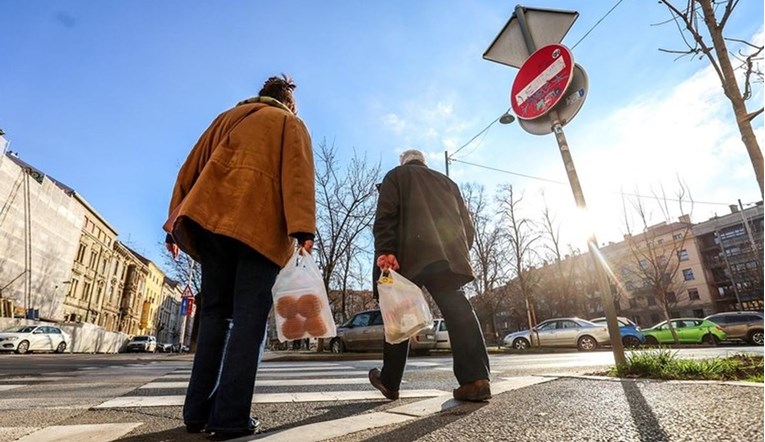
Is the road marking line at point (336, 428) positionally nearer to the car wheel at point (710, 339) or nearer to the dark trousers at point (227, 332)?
the dark trousers at point (227, 332)

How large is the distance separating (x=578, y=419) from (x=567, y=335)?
769 inches

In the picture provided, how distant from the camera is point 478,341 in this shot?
264cm

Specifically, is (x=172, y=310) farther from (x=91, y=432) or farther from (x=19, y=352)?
(x=91, y=432)

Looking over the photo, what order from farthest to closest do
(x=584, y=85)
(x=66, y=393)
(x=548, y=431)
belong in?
1. (x=584, y=85)
2. (x=66, y=393)
3. (x=548, y=431)

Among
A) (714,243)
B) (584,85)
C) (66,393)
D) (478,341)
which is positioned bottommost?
(66,393)

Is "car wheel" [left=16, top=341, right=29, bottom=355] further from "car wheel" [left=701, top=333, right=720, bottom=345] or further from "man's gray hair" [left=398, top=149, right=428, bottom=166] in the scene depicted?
"car wheel" [left=701, top=333, right=720, bottom=345]

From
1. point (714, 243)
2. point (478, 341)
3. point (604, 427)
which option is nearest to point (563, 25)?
point (478, 341)

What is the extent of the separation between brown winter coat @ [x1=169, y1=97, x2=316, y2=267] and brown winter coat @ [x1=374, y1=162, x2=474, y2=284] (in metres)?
0.94

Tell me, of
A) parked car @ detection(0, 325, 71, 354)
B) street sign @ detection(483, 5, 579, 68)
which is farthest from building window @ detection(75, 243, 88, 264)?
street sign @ detection(483, 5, 579, 68)

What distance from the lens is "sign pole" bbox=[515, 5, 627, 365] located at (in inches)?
148

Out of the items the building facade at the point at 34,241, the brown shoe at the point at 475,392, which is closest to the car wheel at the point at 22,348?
the building facade at the point at 34,241

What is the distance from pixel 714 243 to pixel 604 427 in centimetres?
7317

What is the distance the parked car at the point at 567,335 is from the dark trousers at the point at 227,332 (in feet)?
62.4

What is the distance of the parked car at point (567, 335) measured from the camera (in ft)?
58.3
